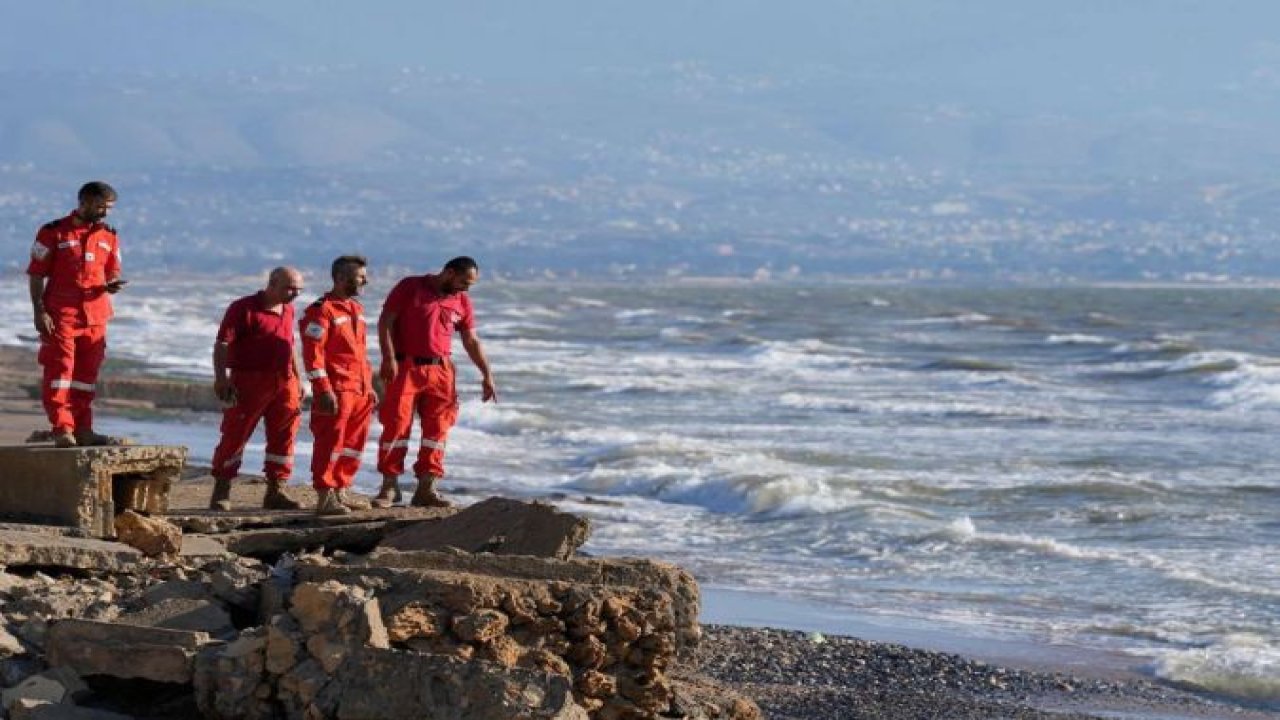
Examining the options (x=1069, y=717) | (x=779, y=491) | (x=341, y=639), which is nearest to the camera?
(x=341, y=639)

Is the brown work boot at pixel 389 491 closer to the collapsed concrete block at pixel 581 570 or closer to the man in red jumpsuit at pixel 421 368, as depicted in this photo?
the man in red jumpsuit at pixel 421 368

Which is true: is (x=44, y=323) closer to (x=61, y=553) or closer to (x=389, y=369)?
(x=389, y=369)

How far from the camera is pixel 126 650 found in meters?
7.34

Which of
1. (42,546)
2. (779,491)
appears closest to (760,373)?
(779,491)

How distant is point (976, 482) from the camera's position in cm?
1986

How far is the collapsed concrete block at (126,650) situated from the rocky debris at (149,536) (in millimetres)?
1836

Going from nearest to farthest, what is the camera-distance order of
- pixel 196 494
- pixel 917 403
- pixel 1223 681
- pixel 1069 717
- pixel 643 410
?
1. pixel 1069 717
2. pixel 1223 681
3. pixel 196 494
4. pixel 643 410
5. pixel 917 403

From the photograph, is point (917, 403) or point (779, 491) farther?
point (917, 403)

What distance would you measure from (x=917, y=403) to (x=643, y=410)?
3.97m

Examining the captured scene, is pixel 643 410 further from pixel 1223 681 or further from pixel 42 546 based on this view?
pixel 42 546

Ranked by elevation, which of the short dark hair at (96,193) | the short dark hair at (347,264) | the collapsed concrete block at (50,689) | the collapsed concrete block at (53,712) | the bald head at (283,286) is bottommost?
the collapsed concrete block at (53,712)

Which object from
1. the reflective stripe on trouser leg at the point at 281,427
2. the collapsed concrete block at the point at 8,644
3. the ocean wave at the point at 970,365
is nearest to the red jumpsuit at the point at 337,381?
the reflective stripe on trouser leg at the point at 281,427

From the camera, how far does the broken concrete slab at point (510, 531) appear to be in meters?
9.40

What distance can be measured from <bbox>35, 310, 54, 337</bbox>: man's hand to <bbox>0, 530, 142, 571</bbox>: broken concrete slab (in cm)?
208
